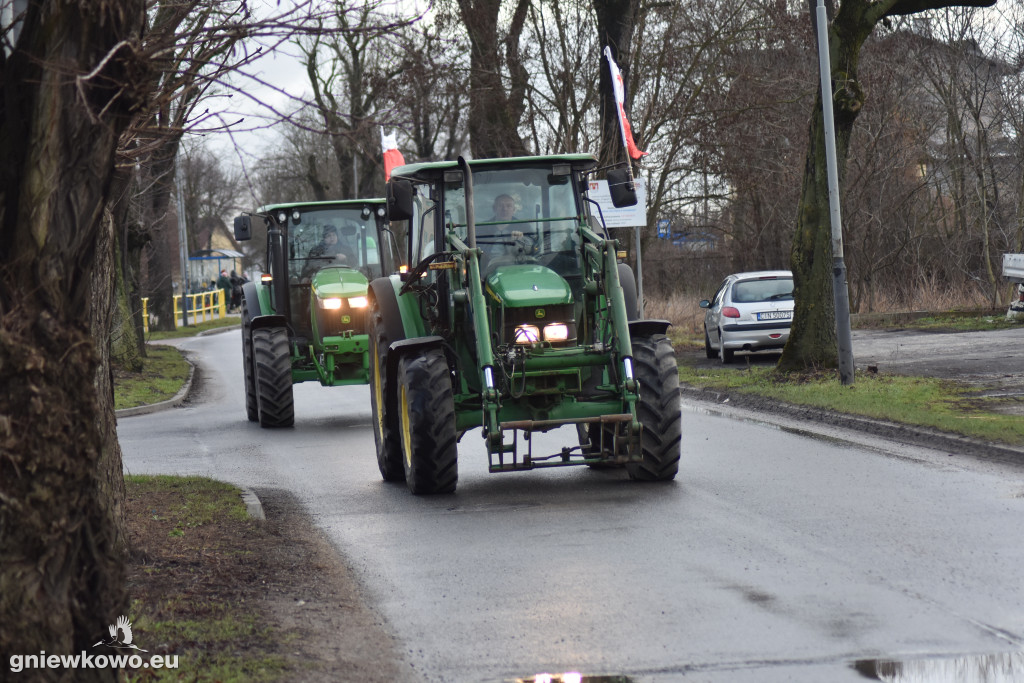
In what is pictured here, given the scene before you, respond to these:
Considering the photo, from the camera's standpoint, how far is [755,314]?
2453cm

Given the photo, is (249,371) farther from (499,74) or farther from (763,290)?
(499,74)

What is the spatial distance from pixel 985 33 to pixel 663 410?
82.1 feet

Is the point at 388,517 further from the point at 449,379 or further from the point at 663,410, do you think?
the point at 663,410

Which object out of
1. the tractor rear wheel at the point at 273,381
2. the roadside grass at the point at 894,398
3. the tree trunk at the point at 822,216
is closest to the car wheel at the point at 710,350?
the roadside grass at the point at 894,398

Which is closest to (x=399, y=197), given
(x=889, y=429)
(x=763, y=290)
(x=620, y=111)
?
(x=889, y=429)

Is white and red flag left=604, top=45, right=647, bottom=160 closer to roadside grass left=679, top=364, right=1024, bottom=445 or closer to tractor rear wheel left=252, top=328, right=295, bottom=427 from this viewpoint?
roadside grass left=679, top=364, right=1024, bottom=445

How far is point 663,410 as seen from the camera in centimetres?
1095

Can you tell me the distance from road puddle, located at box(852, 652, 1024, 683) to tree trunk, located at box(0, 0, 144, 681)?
3016 millimetres

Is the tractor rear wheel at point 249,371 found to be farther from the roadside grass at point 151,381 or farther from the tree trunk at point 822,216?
the tree trunk at point 822,216

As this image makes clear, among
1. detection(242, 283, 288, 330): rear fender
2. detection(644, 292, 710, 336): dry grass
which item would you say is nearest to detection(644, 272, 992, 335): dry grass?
detection(644, 292, 710, 336): dry grass

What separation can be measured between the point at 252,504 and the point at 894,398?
8.91 meters

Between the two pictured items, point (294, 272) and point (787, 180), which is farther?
point (787, 180)

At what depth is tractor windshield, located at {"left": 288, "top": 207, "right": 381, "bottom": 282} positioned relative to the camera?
1908cm

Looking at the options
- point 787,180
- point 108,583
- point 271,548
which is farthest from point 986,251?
point 108,583
